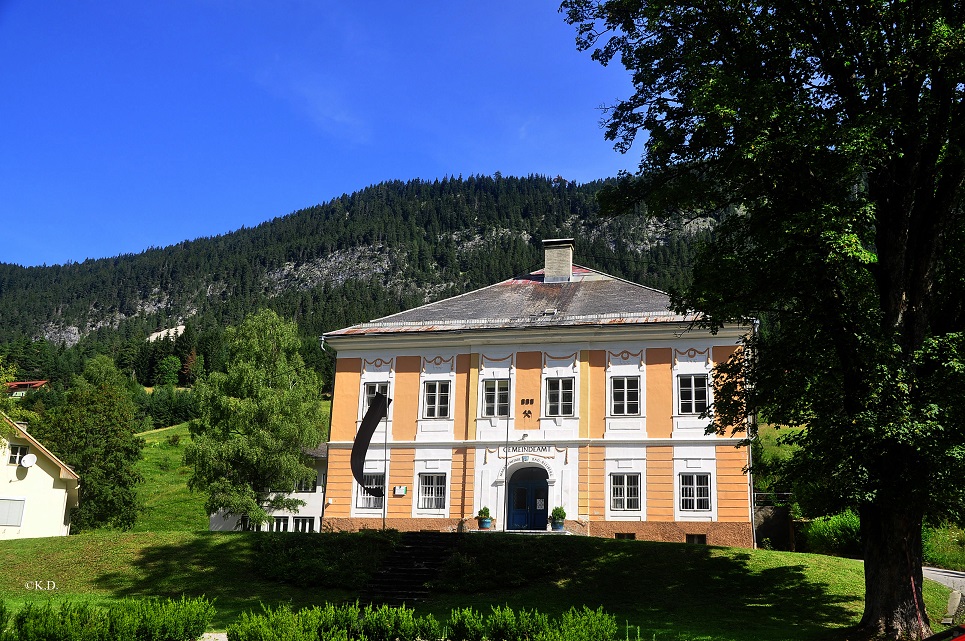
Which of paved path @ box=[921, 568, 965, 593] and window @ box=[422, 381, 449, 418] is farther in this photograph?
window @ box=[422, 381, 449, 418]

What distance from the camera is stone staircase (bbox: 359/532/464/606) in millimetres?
19703

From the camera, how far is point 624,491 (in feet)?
99.7

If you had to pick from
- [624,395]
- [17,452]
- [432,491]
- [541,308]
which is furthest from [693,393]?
[17,452]

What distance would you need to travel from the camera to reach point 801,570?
20016 mm

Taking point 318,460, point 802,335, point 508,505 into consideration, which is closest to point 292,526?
point 318,460

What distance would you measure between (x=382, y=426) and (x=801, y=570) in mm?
17759

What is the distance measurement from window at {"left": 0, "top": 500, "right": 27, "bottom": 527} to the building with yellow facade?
15.7m

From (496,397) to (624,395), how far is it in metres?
5.02

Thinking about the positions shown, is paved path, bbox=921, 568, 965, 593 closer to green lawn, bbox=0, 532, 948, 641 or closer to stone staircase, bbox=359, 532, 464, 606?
green lawn, bbox=0, 532, 948, 641

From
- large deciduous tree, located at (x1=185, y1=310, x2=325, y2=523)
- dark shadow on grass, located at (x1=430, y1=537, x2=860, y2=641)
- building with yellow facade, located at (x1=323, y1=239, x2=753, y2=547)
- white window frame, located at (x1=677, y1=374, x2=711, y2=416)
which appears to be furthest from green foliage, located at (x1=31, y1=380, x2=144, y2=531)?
white window frame, located at (x1=677, y1=374, x2=711, y2=416)

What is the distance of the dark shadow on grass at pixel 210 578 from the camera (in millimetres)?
19547

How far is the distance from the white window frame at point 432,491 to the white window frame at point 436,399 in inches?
91.4

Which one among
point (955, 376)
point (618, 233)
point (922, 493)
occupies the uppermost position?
point (618, 233)

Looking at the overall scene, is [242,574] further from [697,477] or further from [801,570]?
[697,477]
